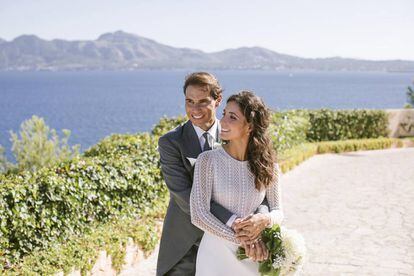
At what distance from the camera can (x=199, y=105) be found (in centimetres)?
310

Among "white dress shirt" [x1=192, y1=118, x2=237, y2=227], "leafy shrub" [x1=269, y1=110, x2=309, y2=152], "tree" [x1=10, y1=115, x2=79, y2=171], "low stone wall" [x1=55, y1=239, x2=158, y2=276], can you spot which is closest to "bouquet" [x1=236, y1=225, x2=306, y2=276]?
"white dress shirt" [x1=192, y1=118, x2=237, y2=227]

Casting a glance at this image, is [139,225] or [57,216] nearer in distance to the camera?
[57,216]

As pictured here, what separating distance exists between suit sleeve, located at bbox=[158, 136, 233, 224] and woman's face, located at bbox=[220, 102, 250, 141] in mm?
372

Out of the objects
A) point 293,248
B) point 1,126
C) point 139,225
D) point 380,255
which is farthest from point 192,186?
point 1,126

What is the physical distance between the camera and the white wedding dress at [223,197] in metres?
2.88

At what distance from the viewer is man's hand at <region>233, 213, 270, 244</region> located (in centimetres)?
278

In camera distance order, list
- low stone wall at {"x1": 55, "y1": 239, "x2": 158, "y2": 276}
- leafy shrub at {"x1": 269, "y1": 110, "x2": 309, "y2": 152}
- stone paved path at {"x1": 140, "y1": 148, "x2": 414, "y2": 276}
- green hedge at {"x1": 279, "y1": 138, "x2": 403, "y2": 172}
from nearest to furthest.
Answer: low stone wall at {"x1": 55, "y1": 239, "x2": 158, "y2": 276}, stone paved path at {"x1": 140, "y1": 148, "x2": 414, "y2": 276}, green hedge at {"x1": 279, "y1": 138, "x2": 403, "y2": 172}, leafy shrub at {"x1": 269, "y1": 110, "x2": 309, "y2": 152}

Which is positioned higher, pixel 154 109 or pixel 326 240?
pixel 326 240

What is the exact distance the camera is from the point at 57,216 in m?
6.16

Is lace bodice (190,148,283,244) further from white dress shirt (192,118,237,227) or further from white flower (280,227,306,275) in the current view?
white dress shirt (192,118,237,227)

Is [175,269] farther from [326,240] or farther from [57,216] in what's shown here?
[326,240]

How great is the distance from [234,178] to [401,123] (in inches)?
697

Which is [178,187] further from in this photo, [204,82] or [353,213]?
[353,213]

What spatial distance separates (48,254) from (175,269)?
266cm
